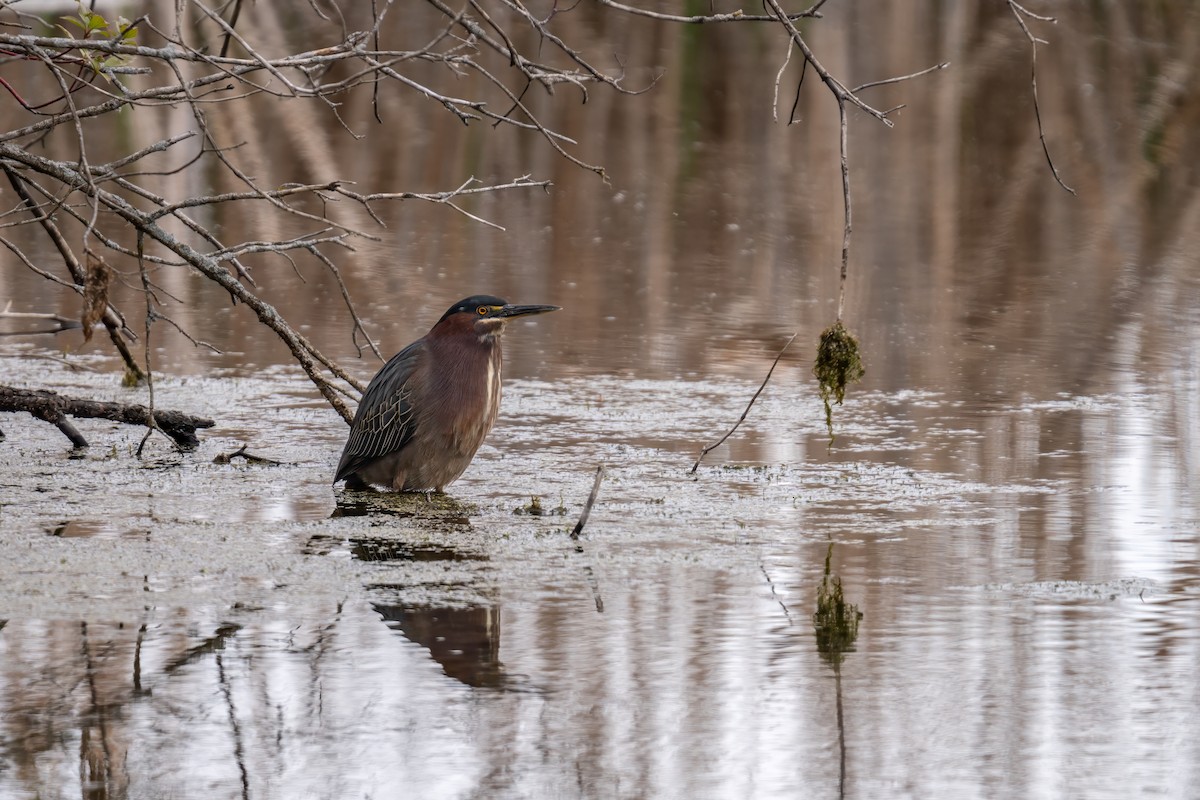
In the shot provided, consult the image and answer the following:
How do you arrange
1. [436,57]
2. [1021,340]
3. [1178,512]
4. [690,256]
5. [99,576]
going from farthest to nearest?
[690,256], [1021,340], [1178,512], [436,57], [99,576]

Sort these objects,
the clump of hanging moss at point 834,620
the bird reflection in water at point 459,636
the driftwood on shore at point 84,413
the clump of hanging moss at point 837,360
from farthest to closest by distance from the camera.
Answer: the driftwood on shore at point 84,413 → the clump of hanging moss at point 837,360 → the clump of hanging moss at point 834,620 → the bird reflection in water at point 459,636

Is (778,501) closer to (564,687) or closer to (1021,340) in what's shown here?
(564,687)

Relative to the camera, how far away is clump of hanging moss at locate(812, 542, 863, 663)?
4.37 m

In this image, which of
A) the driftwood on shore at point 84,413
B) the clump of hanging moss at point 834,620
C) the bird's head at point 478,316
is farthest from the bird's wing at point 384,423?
the clump of hanging moss at point 834,620

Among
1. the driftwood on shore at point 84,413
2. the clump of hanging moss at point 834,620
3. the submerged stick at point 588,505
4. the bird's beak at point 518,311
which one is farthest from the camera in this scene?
the driftwood on shore at point 84,413

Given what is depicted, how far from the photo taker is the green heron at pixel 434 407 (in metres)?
6.23

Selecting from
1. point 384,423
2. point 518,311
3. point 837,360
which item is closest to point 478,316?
point 518,311

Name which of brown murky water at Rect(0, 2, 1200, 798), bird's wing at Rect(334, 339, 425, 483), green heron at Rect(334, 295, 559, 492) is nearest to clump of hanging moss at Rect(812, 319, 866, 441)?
brown murky water at Rect(0, 2, 1200, 798)

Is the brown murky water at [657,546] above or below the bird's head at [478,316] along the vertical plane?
below

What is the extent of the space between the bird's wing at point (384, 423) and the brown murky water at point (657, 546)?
18cm

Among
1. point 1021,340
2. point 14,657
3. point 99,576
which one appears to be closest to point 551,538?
point 99,576

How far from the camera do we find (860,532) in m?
5.52

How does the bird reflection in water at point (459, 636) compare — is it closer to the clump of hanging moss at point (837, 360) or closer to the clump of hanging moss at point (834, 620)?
the clump of hanging moss at point (834, 620)

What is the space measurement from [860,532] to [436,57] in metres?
1.94
